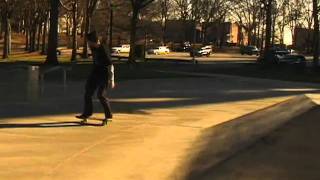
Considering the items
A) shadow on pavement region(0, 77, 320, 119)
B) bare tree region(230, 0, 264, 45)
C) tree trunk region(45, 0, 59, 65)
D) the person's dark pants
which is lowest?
shadow on pavement region(0, 77, 320, 119)

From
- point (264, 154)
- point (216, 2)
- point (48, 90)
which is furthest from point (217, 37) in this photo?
point (264, 154)

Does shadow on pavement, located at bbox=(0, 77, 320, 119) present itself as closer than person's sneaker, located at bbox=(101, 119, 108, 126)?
No

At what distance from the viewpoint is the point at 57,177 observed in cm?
790

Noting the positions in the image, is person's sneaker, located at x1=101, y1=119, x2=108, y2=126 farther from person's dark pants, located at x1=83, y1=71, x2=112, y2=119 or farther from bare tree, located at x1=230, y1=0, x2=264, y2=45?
bare tree, located at x1=230, y1=0, x2=264, y2=45

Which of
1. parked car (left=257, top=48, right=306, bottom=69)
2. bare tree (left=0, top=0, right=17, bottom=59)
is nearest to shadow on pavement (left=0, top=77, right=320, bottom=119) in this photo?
parked car (left=257, top=48, right=306, bottom=69)

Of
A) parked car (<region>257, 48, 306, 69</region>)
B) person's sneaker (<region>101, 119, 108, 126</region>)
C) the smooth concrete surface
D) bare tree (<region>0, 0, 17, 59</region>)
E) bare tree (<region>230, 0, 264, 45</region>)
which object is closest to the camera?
the smooth concrete surface

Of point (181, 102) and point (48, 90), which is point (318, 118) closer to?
point (181, 102)

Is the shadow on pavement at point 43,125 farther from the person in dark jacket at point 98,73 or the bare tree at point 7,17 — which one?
the bare tree at point 7,17

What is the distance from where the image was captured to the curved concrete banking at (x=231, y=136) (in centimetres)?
870

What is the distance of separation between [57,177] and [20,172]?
52 centimetres

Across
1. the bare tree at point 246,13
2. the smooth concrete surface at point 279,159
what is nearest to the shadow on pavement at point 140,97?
the smooth concrete surface at point 279,159

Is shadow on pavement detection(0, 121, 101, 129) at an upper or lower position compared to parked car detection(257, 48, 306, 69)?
lower

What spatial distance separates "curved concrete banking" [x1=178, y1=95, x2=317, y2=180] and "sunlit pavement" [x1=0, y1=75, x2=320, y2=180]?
0.15 m

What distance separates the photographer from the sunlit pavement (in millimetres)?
8438
